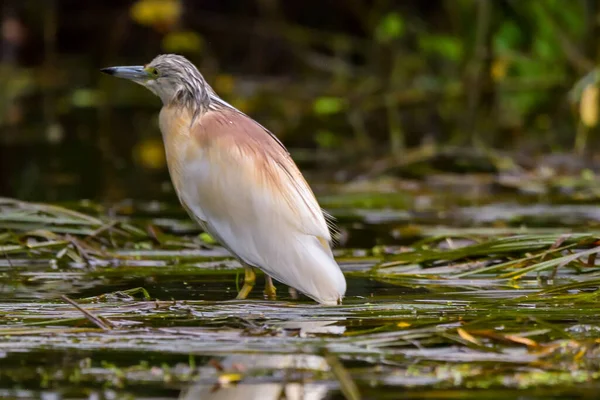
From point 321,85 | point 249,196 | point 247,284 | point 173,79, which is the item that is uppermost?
point 321,85

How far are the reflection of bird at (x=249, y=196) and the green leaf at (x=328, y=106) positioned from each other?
892 centimetres

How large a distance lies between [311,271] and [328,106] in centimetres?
953

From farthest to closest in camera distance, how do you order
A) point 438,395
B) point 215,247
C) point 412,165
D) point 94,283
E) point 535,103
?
point 535,103 < point 412,165 < point 215,247 < point 94,283 < point 438,395

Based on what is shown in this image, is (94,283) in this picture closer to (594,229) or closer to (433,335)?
(433,335)

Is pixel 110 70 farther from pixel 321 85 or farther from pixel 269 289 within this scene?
pixel 321 85

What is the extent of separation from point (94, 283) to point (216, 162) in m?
0.76

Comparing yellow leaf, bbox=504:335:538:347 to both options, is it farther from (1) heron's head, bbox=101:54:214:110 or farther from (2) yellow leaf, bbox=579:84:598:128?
(2) yellow leaf, bbox=579:84:598:128

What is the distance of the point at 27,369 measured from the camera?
3.53 m

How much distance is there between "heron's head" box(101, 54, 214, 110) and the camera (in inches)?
200

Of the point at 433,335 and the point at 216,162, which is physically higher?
the point at 216,162

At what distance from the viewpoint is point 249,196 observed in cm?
473

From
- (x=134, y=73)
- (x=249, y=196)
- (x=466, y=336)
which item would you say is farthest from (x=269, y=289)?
(x=466, y=336)

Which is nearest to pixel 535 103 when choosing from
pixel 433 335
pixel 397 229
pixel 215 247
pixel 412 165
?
pixel 412 165

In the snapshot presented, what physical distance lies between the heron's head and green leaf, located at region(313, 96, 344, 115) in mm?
8709
